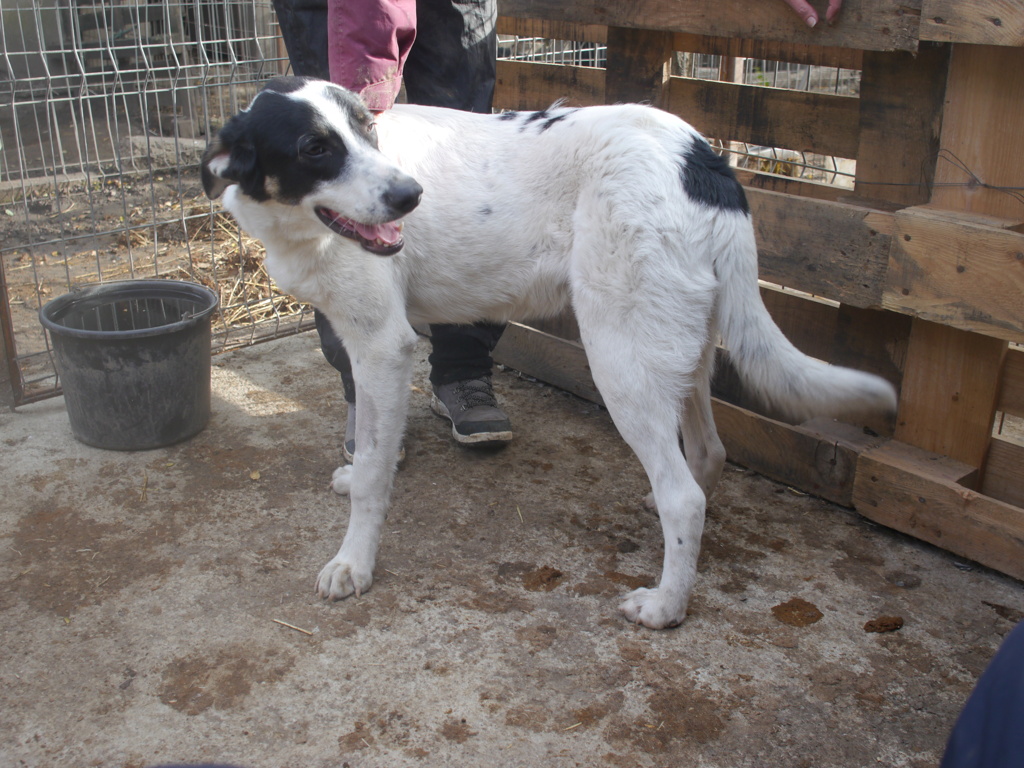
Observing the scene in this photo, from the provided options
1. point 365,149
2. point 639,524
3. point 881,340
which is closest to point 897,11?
point 881,340

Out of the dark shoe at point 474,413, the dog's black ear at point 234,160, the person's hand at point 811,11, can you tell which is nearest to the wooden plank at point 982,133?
the person's hand at point 811,11

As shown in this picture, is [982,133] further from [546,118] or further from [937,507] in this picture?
[546,118]

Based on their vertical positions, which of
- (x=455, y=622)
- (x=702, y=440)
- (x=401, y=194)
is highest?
(x=401, y=194)

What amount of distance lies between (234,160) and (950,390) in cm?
217

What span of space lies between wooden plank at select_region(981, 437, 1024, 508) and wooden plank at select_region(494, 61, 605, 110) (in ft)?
6.54

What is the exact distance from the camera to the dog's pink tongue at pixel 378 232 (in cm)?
218

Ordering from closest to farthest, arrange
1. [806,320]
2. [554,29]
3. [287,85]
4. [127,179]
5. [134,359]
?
[287,85] < [134,359] < [806,320] < [554,29] < [127,179]

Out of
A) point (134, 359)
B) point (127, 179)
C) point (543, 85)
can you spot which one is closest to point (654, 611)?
point (134, 359)

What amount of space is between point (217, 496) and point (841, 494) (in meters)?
2.12

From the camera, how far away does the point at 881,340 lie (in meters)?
2.90

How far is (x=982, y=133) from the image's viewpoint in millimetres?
2371

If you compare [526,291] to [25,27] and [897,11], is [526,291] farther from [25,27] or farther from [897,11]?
[25,27]

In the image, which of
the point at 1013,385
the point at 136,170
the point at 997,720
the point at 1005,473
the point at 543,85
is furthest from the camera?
the point at 136,170

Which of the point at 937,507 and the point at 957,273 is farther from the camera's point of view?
the point at 937,507
